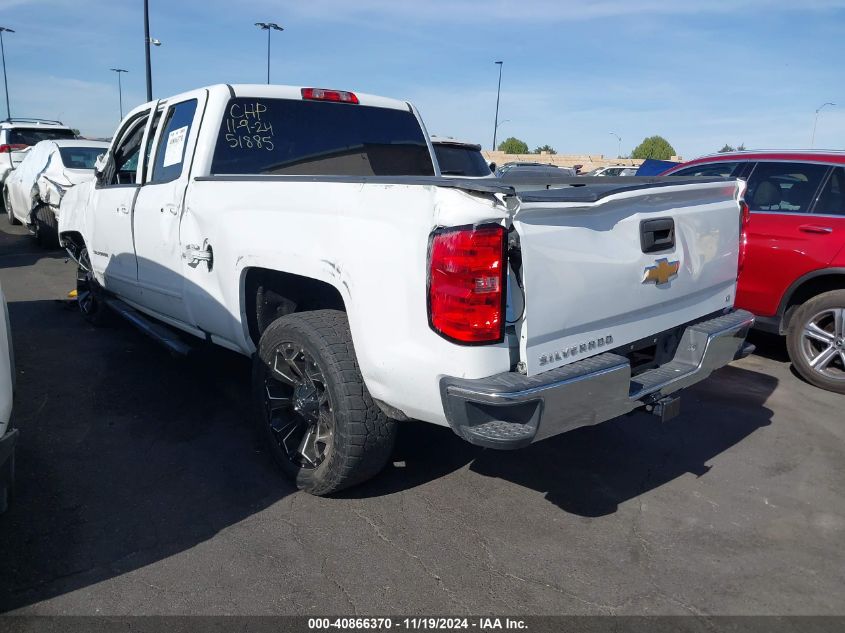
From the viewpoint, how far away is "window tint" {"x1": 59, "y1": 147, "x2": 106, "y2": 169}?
11000 mm

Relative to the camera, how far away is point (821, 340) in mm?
5363

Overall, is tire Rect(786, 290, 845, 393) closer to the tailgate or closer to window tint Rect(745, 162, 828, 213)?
window tint Rect(745, 162, 828, 213)

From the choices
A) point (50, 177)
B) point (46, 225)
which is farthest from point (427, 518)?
point (46, 225)

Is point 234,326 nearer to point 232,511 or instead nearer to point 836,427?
point 232,511

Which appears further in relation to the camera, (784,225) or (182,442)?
(784,225)

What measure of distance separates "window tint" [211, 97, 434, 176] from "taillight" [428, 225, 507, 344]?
88.4 inches

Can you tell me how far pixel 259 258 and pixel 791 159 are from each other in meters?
4.66

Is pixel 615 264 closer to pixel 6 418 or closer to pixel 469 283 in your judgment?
pixel 469 283

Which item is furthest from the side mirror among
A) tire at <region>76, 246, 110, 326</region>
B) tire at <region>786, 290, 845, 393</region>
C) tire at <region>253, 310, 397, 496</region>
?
tire at <region>786, 290, 845, 393</region>

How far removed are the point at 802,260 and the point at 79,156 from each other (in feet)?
34.9

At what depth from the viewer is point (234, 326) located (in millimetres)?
3969

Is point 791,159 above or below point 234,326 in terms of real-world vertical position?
above

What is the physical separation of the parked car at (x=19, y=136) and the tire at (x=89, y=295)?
30.3 ft

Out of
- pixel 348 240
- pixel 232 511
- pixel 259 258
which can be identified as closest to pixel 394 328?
pixel 348 240
